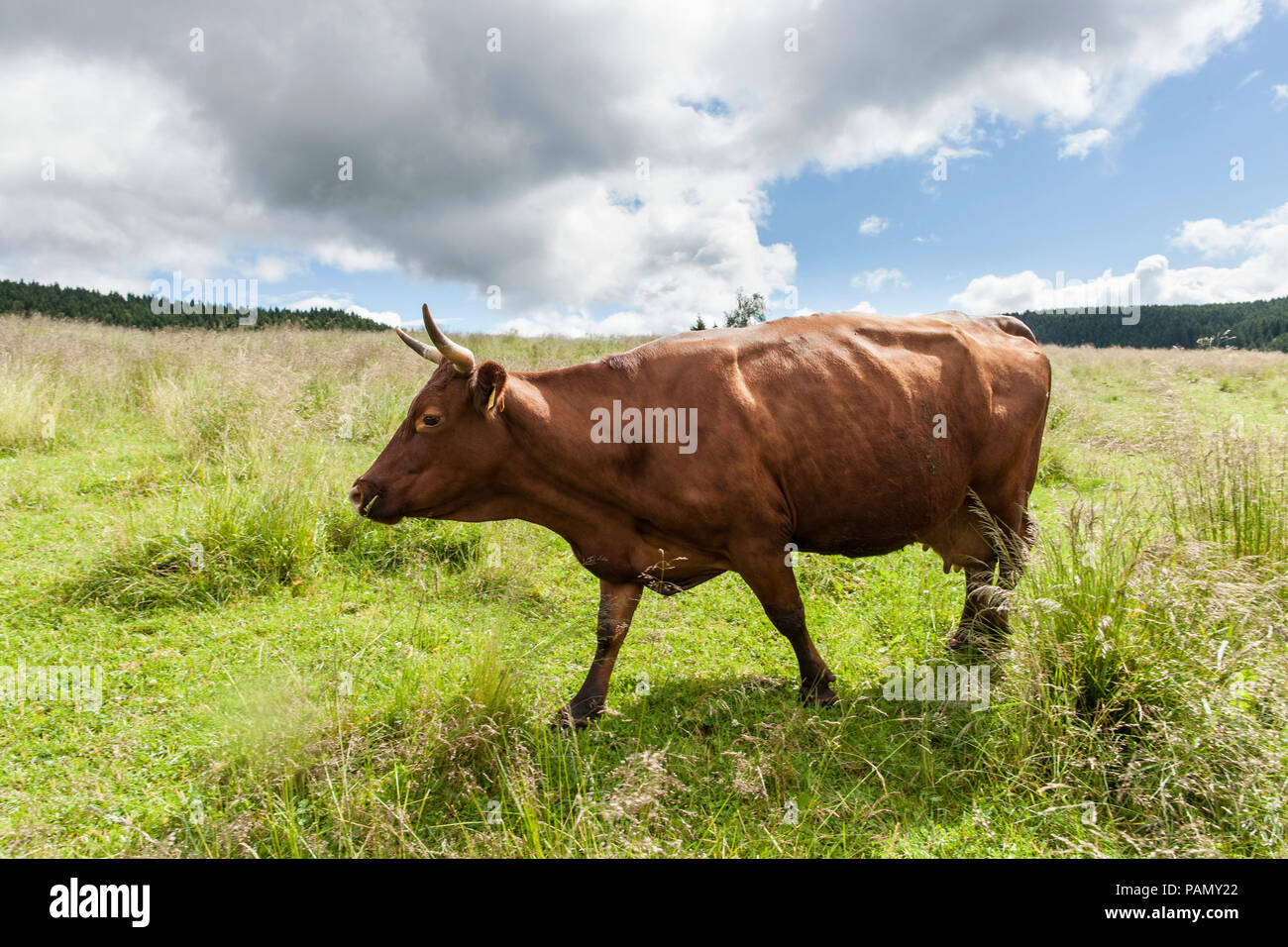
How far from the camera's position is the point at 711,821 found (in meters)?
2.77

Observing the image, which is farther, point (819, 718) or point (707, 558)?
point (707, 558)

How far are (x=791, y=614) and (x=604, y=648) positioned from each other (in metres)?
1.05

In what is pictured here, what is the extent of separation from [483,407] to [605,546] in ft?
3.30

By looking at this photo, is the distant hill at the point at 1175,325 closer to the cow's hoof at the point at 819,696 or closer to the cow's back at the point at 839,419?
the cow's back at the point at 839,419

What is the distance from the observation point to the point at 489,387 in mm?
3598

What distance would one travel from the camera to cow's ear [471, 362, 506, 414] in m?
3.52

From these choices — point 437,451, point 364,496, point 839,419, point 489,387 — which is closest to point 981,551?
point 839,419

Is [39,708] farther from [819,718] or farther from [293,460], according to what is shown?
[819,718]

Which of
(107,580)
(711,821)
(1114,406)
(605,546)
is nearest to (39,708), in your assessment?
(107,580)

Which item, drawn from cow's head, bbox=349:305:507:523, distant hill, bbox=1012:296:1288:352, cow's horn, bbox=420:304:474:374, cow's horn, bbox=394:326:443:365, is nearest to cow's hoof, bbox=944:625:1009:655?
cow's head, bbox=349:305:507:523

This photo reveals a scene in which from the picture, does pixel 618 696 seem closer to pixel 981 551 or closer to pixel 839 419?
pixel 839 419

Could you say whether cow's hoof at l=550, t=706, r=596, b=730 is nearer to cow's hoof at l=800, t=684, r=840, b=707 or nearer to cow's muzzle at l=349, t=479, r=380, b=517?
cow's hoof at l=800, t=684, r=840, b=707

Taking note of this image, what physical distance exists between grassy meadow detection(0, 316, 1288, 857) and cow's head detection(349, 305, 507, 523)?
67 centimetres

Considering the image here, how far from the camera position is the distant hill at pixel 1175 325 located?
47375mm
